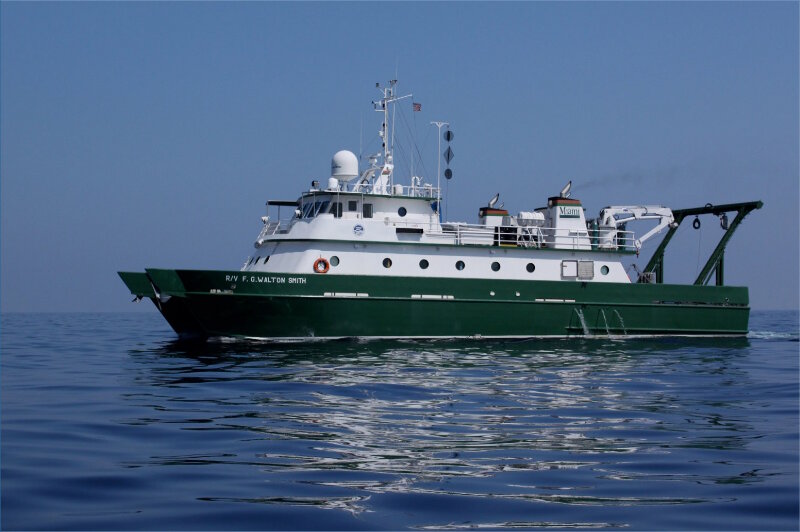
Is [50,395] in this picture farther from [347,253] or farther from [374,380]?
[347,253]

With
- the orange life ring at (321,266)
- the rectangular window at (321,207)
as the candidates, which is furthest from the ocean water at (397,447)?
the rectangular window at (321,207)

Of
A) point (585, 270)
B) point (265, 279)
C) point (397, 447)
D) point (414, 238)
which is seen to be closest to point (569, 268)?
point (585, 270)

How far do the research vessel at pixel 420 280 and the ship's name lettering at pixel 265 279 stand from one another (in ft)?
0.13

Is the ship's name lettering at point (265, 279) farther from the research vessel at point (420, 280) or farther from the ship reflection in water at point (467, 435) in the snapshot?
the ship reflection in water at point (467, 435)

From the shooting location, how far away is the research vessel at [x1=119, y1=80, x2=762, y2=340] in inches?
859

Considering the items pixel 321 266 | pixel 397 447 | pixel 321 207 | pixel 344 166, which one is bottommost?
pixel 397 447

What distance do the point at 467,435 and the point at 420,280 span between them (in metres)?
13.9

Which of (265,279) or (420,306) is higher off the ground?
(265,279)

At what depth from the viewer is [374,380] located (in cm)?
1446

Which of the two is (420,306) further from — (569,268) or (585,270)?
(585,270)

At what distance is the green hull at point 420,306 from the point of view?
21.5 m

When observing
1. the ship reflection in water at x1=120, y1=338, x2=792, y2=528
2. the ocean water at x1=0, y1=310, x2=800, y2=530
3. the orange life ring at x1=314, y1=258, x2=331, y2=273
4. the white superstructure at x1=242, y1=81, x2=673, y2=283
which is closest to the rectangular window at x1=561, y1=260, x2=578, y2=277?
the white superstructure at x1=242, y1=81, x2=673, y2=283

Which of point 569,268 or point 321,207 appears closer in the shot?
point 321,207

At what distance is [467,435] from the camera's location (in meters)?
9.29
